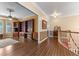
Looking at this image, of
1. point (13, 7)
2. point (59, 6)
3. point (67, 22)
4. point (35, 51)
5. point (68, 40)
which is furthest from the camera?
point (67, 22)

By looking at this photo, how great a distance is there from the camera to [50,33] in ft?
33.9

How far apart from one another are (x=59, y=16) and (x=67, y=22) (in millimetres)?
890

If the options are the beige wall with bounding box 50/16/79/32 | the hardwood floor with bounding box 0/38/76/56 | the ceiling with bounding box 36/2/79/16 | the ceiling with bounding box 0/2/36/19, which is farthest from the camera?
the beige wall with bounding box 50/16/79/32

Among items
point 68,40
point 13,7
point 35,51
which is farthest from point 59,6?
point 35,51

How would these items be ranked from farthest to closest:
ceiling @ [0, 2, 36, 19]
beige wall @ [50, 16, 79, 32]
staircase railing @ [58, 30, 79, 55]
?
beige wall @ [50, 16, 79, 32] < staircase railing @ [58, 30, 79, 55] < ceiling @ [0, 2, 36, 19]

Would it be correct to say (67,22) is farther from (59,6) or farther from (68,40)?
(59,6)

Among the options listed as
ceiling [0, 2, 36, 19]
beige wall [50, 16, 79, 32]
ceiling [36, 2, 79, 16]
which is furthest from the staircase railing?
ceiling [0, 2, 36, 19]

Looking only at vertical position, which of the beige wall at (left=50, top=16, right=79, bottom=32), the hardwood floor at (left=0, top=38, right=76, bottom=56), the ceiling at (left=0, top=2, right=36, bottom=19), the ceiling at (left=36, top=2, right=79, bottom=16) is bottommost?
the hardwood floor at (left=0, top=38, right=76, bottom=56)

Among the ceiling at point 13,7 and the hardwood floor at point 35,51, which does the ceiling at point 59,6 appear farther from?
the hardwood floor at point 35,51

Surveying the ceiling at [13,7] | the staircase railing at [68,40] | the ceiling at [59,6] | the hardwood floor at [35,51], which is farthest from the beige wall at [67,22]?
the hardwood floor at [35,51]

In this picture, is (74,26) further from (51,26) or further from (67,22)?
(51,26)

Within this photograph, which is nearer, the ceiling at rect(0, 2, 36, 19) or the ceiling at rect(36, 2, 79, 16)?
the ceiling at rect(0, 2, 36, 19)

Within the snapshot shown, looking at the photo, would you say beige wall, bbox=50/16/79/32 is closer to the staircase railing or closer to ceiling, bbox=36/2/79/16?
the staircase railing

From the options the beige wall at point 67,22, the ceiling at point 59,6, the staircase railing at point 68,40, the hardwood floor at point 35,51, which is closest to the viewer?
the hardwood floor at point 35,51
